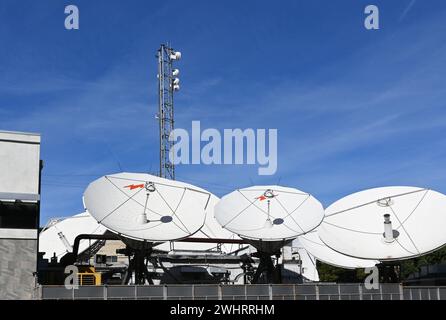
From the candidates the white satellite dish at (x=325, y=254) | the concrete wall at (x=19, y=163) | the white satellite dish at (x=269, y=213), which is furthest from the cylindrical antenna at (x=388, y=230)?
the concrete wall at (x=19, y=163)

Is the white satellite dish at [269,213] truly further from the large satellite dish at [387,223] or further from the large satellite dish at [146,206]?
the large satellite dish at [387,223]

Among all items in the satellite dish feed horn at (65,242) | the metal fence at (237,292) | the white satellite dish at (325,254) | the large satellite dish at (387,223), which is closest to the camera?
the metal fence at (237,292)

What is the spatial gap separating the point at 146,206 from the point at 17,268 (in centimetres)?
1240

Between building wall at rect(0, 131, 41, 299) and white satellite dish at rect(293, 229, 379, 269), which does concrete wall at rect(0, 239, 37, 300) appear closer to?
building wall at rect(0, 131, 41, 299)

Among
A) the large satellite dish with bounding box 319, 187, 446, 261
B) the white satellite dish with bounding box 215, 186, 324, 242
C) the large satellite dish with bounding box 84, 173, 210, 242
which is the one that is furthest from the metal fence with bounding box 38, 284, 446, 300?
the white satellite dish with bounding box 215, 186, 324, 242

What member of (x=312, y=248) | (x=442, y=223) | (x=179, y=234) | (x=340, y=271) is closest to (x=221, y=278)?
(x=312, y=248)

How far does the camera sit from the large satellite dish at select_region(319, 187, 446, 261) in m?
51.7

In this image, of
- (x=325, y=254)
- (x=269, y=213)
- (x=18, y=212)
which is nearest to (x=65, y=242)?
(x=269, y=213)

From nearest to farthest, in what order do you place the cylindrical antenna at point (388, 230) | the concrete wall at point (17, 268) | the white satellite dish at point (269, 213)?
the concrete wall at point (17, 268) → the cylindrical antenna at point (388, 230) → the white satellite dish at point (269, 213)

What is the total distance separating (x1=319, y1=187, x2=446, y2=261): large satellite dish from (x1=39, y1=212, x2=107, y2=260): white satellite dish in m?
30.8

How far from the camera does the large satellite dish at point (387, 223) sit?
170ft

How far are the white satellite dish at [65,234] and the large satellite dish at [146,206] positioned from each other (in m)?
22.8

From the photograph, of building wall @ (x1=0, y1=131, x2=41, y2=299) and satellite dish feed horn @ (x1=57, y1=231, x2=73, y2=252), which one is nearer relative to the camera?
building wall @ (x1=0, y1=131, x2=41, y2=299)

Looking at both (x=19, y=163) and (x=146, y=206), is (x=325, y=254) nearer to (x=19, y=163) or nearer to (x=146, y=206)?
(x=146, y=206)
